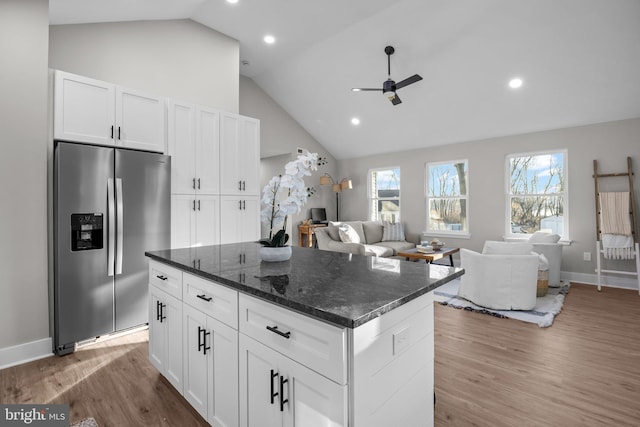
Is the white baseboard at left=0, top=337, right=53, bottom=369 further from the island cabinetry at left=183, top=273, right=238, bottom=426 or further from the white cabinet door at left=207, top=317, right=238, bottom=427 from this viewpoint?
the white cabinet door at left=207, top=317, right=238, bottom=427

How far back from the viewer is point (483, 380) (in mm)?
2121

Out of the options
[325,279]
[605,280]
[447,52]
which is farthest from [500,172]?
[325,279]

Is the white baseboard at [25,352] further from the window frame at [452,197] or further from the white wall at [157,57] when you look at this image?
the window frame at [452,197]

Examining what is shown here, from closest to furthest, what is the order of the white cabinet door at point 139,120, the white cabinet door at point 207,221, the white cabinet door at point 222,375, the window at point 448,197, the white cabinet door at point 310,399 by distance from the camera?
the white cabinet door at point 310,399 < the white cabinet door at point 222,375 < the white cabinet door at point 139,120 < the white cabinet door at point 207,221 < the window at point 448,197

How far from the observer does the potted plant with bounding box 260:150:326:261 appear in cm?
161

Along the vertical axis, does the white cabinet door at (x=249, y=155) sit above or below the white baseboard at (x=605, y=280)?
above

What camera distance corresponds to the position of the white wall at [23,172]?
232cm

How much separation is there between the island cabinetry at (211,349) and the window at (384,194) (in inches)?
232

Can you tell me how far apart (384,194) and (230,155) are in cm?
445

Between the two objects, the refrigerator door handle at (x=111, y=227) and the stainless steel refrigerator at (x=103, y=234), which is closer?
the stainless steel refrigerator at (x=103, y=234)

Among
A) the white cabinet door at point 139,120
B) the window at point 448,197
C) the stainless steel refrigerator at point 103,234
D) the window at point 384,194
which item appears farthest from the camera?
the window at point 384,194

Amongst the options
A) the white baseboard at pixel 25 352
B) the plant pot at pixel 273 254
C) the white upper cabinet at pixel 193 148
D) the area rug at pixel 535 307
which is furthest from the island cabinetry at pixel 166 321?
the area rug at pixel 535 307

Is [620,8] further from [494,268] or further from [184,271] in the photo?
[184,271]

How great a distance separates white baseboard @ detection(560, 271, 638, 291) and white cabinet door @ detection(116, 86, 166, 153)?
6.09 meters
